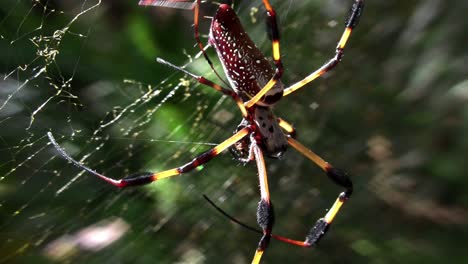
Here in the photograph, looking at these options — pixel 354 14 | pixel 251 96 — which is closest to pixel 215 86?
pixel 251 96

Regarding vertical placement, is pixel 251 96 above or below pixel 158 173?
above

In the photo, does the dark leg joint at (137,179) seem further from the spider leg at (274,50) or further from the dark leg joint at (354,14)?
the dark leg joint at (354,14)

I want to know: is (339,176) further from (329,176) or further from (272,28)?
(272,28)

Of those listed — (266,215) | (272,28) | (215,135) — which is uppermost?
(215,135)

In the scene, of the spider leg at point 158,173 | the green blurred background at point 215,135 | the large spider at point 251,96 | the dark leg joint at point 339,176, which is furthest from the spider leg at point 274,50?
the green blurred background at point 215,135

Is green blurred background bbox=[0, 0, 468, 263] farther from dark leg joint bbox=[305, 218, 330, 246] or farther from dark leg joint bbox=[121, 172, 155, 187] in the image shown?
dark leg joint bbox=[121, 172, 155, 187]

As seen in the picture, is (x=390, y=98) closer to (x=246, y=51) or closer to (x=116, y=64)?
(x=116, y=64)

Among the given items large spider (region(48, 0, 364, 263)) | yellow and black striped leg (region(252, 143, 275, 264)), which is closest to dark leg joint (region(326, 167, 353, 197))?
large spider (region(48, 0, 364, 263))
